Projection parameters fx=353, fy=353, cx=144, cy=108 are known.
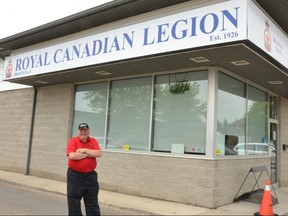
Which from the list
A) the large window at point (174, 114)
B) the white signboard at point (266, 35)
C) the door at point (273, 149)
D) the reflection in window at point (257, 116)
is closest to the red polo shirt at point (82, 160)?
the large window at point (174, 114)

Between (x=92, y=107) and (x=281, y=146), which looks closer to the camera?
(x=92, y=107)

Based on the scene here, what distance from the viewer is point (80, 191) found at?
569 centimetres

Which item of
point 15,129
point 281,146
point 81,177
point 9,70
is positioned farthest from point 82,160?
point 15,129

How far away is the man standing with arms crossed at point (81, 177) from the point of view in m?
5.67

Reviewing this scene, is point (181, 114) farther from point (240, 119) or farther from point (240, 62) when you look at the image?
point (240, 62)

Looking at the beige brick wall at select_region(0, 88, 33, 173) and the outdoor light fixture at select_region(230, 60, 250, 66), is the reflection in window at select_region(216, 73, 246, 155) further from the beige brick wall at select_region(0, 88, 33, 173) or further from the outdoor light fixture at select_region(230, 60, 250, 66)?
the beige brick wall at select_region(0, 88, 33, 173)

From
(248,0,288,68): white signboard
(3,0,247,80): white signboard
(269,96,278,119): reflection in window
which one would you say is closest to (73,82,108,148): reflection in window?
(3,0,247,80): white signboard

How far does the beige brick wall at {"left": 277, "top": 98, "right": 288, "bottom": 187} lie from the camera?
11828 mm

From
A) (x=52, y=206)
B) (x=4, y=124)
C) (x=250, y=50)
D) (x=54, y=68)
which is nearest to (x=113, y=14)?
(x=54, y=68)

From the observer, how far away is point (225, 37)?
6590 mm

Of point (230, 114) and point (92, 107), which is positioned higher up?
point (92, 107)

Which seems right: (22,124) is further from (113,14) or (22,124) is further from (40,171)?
(113,14)

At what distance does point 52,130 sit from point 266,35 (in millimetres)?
7620

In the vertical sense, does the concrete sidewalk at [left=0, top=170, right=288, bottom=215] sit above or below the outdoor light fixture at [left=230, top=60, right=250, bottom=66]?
below
